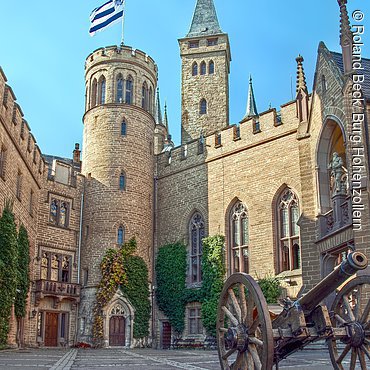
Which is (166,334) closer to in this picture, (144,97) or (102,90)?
(144,97)

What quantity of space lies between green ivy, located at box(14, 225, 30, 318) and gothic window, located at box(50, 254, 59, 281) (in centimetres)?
314

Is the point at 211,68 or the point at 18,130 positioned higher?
the point at 211,68

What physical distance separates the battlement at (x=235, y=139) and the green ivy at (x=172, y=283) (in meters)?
3.83

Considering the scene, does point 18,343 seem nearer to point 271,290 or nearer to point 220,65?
point 271,290

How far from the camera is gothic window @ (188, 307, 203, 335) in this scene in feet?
76.0

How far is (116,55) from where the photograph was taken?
26.8 meters

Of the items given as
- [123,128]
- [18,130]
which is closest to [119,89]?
[123,128]

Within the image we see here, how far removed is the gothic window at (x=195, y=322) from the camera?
23156mm

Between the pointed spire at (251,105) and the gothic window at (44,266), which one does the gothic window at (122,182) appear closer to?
the gothic window at (44,266)

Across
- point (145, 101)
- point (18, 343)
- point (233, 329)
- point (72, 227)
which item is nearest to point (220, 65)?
point (145, 101)

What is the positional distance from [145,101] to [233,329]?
2171 cm

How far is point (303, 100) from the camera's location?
2050 cm

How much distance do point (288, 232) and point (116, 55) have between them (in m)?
12.2

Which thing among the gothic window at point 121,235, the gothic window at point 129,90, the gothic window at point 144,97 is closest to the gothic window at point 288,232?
the gothic window at point 121,235
